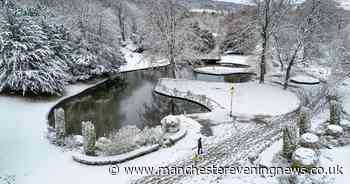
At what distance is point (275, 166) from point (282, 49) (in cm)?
1623

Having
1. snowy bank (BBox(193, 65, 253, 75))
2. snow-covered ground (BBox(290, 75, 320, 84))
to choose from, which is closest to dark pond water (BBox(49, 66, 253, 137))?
snowy bank (BBox(193, 65, 253, 75))

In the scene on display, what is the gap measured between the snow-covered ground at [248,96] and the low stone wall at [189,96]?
0.27 metres

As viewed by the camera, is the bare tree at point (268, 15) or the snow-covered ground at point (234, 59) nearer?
the bare tree at point (268, 15)

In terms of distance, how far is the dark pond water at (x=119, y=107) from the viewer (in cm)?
1902

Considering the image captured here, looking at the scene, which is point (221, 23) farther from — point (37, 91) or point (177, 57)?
point (37, 91)

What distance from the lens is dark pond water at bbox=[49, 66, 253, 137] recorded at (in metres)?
19.0

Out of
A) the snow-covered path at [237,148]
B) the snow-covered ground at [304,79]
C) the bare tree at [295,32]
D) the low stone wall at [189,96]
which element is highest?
the bare tree at [295,32]

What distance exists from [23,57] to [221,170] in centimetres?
1691

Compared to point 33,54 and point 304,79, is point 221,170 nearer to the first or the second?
point 33,54

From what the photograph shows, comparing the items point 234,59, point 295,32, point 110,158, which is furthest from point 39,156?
point 234,59

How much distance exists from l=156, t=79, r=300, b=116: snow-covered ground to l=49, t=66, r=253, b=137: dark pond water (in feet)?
5.79

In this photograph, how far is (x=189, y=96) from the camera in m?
22.7

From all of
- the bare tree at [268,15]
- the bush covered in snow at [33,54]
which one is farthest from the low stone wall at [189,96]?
the bush covered in snow at [33,54]

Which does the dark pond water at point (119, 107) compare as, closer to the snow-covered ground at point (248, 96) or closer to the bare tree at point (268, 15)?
the snow-covered ground at point (248, 96)
